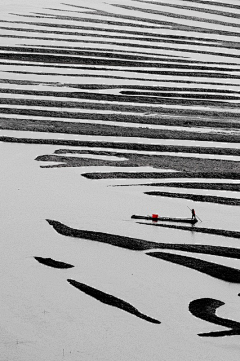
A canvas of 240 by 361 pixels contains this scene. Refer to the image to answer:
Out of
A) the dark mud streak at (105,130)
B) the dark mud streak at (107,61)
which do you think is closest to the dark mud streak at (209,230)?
the dark mud streak at (105,130)

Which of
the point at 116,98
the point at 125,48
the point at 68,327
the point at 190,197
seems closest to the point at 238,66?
the point at 125,48

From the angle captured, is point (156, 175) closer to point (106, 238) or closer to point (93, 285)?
point (106, 238)

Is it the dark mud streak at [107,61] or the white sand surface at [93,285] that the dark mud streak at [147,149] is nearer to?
the white sand surface at [93,285]

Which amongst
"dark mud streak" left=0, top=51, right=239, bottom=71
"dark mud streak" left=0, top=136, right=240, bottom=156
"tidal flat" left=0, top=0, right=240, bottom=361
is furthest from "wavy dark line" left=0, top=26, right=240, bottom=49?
"dark mud streak" left=0, top=136, right=240, bottom=156

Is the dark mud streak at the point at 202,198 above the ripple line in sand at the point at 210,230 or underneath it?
above

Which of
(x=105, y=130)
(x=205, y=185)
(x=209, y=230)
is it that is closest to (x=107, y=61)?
(x=105, y=130)

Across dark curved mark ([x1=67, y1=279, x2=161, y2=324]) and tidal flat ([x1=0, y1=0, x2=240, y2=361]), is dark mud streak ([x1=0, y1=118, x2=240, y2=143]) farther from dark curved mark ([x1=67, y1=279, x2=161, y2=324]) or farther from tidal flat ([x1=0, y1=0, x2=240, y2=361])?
dark curved mark ([x1=67, y1=279, x2=161, y2=324])

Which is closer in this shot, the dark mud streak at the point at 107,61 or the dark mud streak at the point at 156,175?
the dark mud streak at the point at 156,175
